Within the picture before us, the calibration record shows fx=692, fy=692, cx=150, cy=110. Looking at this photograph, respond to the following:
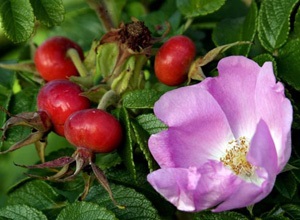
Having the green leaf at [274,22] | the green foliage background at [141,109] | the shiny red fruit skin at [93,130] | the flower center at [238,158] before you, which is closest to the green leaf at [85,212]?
the green foliage background at [141,109]

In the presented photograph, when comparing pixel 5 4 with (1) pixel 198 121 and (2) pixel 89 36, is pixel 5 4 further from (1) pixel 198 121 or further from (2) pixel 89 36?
(2) pixel 89 36

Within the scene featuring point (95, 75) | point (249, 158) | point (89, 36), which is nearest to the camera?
point (249, 158)

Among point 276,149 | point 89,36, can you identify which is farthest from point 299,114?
point 89,36

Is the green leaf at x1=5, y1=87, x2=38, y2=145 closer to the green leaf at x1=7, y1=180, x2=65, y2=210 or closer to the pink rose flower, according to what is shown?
the green leaf at x1=7, y1=180, x2=65, y2=210

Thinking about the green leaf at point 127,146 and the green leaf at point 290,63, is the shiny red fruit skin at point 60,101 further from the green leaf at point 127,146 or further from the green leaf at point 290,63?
the green leaf at point 290,63

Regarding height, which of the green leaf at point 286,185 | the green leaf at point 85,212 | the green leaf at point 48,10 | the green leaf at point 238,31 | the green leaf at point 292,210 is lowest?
the green leaf at point 292,210

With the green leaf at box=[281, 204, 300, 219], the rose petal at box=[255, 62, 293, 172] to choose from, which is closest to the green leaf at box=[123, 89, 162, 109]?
the rose petal at box=[255, 62, 293, 172]

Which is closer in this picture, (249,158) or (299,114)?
(249,158)
